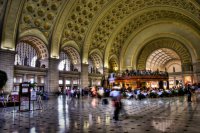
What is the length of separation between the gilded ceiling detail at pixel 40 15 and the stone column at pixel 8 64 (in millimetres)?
3484

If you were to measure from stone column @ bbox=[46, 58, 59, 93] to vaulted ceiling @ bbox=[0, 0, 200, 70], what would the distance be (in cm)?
114

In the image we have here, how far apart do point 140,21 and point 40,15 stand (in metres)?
19.7

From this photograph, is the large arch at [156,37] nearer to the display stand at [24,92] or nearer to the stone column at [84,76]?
the stone column at [84,76]

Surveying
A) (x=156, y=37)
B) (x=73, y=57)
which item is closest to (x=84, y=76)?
(x=73, y=57)

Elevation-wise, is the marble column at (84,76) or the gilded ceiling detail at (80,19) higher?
the gilded ceiling detail at (80,19)

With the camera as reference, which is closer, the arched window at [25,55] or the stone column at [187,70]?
the arched window at [25,55]

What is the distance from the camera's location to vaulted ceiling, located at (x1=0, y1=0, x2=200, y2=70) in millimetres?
22031

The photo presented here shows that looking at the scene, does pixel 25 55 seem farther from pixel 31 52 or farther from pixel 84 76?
pixel 84 76

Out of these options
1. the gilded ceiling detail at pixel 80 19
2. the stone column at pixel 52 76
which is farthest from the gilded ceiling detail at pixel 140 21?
the stone column at pixel 52 76

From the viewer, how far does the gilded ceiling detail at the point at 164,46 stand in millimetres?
33597

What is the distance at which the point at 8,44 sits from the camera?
18859 mm

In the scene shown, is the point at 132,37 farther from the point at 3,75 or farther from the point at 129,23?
the point at 3,75

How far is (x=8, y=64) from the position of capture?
1861 centimetres

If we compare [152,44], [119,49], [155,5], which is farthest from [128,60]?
[155,5]
